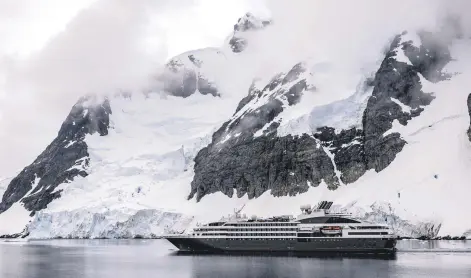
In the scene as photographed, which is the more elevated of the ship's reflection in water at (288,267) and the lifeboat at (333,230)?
the lifeboat at (333,230)

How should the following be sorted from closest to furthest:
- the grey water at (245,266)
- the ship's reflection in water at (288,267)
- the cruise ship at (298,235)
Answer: the ship's reflection in water at (288,267) < the grey water at (245,266) < the cruise ship at (298,235)

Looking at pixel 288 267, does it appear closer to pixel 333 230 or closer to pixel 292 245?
pixel 333 230

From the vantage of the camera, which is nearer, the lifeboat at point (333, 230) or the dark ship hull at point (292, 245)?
the dark ship hull at point (292, 245)

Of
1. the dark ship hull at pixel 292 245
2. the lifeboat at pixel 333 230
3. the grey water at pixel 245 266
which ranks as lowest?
the grey water at pixel 245 266

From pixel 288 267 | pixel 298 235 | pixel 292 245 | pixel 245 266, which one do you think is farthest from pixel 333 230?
pixel 245 266

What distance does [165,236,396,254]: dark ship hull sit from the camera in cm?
11100

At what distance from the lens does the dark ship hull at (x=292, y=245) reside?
111 m

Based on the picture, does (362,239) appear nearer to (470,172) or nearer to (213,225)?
(213,225)

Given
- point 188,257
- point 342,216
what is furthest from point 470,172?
point 188,257

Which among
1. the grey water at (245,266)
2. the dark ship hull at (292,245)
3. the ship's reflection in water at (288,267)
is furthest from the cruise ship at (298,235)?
the ship's reflection in water at (288,267)

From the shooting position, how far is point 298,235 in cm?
11512

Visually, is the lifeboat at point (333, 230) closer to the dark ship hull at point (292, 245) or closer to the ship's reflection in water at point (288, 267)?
the dark ship hull at point (292, 245)

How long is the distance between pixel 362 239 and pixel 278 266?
89.5ft

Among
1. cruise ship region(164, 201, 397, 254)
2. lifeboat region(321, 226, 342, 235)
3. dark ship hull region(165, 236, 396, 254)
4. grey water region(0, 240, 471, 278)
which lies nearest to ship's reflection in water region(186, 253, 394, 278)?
grey water region(0, 240, 471, 278)
